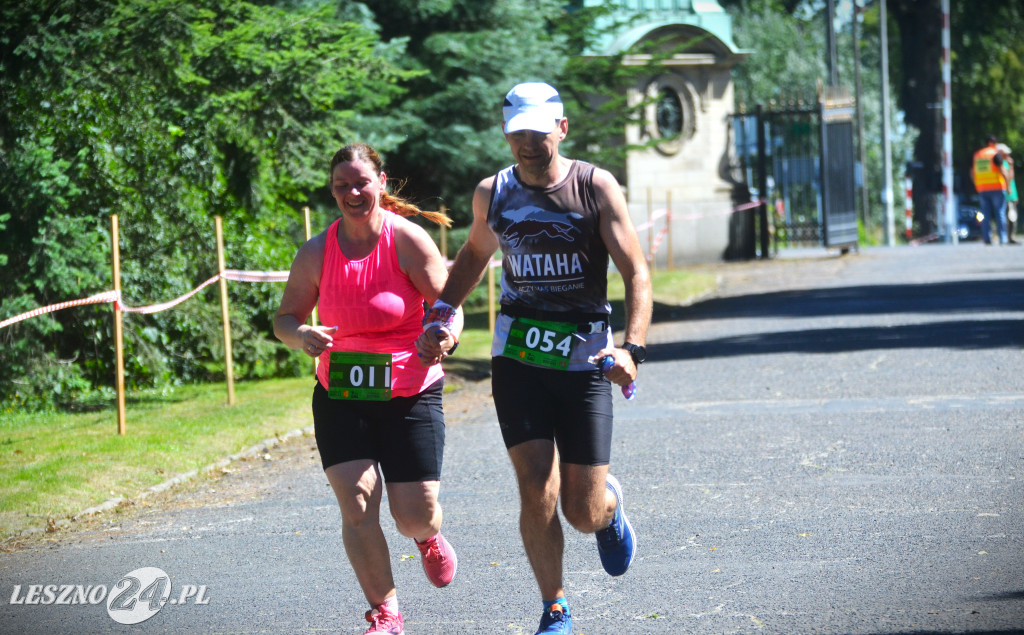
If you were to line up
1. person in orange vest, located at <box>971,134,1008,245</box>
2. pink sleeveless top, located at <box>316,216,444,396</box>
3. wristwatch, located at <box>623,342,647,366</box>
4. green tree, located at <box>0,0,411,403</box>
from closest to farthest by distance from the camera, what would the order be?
wristwatch, located at <box>623,342,647,366</box>, pink sleeveless top, located at <box>316,216,444,396</box>, green tree, located at <box>0,0,411,403</box>, person in orange vest, located at <box>971,134,1008,245</box>

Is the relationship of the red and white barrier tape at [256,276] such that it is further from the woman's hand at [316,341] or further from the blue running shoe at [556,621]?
the blue running shoe at [556,621]

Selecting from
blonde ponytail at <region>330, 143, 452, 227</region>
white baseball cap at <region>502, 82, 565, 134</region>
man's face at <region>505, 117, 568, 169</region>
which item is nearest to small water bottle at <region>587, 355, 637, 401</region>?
man's face at <region>505, 117, 568, 169</region>

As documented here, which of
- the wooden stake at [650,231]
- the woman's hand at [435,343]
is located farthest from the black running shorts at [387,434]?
the wooden stake at [650,231]

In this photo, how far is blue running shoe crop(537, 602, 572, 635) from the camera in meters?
4.68

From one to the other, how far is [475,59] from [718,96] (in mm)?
11637

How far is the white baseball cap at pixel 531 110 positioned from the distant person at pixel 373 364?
618 millimetres

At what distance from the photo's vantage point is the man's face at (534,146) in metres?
4.86

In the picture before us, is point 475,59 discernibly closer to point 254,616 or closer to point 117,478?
point 117,478

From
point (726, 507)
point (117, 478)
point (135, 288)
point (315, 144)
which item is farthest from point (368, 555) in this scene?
point (315, 144)

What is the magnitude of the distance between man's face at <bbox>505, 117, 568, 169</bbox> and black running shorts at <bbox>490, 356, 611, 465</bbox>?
2.48 ft

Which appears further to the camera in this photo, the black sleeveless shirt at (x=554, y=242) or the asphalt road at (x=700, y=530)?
Answer: the asphalt road at (x=700, y=530)

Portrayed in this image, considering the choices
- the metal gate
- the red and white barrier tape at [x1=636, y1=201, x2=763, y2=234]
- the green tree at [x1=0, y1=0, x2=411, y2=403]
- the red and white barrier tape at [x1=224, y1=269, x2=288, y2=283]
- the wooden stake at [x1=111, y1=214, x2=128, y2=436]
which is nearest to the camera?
the wooden stake at [x1=111, y1=214, x2=128, y2=436]

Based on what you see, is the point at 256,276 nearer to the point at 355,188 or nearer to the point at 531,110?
the point at 355,188

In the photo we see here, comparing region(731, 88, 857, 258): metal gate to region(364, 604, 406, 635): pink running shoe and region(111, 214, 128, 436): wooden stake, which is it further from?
region(364, 604, 406, 635): pink running shoe
